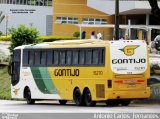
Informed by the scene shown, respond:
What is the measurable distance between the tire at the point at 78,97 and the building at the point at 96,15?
49423 mm

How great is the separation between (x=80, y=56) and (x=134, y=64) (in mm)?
2615

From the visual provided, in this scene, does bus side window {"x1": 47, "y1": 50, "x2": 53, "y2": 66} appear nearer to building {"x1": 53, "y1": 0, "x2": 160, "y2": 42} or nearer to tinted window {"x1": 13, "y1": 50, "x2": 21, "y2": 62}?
tinted window {"x1": 13, "y1": 50, "x2": 21, "y2": 62}

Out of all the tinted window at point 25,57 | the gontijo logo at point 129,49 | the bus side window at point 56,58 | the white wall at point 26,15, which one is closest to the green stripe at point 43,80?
the bus side window at point 56,58

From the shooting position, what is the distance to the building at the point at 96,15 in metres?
85.3

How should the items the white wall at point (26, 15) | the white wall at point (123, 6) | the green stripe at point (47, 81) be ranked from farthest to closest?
1. the white wall at point (26, 15)
2. the white wall at point (123, 6)
3. the green stripe at point (47, 81)

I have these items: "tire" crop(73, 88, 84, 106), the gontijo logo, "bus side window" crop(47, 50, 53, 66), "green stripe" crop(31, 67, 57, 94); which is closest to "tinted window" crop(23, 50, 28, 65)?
"green stripe" crop(31, 67, 57, 94)

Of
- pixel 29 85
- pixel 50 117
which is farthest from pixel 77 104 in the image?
pixel 50 117

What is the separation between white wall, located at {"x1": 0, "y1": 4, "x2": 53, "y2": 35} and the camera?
10150cm

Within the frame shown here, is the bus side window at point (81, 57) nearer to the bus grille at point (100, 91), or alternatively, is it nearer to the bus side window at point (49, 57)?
the bus grille at point (100, 91)

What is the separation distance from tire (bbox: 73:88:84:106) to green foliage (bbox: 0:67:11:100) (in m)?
9.58

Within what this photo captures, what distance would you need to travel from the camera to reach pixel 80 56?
106 feet

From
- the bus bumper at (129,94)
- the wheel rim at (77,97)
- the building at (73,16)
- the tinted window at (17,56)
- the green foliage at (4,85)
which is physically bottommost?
the green foliage at (4,85)

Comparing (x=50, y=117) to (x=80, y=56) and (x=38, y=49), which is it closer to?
(x=80, y=56)

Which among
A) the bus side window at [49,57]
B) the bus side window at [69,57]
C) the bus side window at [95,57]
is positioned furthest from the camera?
the bus side window at [49,57]
